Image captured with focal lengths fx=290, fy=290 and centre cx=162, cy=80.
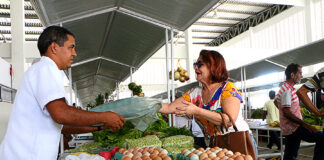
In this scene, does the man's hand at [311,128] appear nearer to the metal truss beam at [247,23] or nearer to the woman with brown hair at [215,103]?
the woman with brown hair at [215,103]

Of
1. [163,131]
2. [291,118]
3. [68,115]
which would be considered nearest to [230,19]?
[291,118]

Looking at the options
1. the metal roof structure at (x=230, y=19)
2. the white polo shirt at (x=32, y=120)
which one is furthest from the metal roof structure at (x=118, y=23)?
the metal roof structure at (x=230, y=19)

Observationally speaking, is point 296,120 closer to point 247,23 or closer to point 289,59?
point 289,59

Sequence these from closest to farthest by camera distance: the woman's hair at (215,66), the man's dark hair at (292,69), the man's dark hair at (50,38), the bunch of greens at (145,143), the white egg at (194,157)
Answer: the man's dark hair at (50,38), the white egg at (194,157), the woman's hair at (215,66), the bunch of greens at (145,143), the man's dark hair at (292,69)

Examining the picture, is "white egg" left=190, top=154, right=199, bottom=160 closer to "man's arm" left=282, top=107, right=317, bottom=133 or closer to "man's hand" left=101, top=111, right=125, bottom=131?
"man's hand" left=101, top=111, right=125, bottom=131

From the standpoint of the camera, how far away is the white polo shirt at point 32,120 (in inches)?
66.5

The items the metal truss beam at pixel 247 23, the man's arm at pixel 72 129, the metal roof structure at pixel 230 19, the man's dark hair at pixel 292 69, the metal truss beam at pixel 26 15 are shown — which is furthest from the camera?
the metal truss beam at pixel 247 23

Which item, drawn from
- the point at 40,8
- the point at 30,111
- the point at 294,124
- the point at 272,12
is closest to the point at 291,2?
the point at 272,12

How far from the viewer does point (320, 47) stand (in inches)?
231

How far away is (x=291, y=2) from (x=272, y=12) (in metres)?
5.51

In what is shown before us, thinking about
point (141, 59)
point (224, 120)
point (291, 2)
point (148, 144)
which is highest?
point (291, 2)

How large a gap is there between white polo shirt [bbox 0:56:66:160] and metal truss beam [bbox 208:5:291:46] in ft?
70.0

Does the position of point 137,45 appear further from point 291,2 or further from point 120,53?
point 291,2

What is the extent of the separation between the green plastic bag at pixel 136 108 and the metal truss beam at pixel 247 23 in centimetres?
2025
